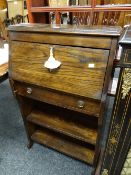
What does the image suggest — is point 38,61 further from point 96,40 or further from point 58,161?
point 58,161

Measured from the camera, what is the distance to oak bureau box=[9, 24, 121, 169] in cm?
90

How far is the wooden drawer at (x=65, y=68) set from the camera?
92cm

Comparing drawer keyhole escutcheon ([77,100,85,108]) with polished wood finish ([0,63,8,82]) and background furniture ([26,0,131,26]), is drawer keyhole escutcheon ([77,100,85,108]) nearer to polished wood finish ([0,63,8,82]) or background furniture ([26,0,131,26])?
polished wood finish ([0,63,8,82])

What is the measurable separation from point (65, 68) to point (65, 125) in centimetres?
52

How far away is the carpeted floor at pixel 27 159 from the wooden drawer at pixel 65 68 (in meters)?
0.77

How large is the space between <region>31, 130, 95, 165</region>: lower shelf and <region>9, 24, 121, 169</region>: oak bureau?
0.08 metres

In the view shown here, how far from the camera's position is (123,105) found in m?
0.79

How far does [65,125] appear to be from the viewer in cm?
133

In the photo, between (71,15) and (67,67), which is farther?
(71,15)

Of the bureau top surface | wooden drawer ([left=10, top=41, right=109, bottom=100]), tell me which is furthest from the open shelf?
the bureau top surface

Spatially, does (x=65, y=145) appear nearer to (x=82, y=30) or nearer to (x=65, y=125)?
(x=65, y=125)

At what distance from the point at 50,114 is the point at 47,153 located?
381 mm

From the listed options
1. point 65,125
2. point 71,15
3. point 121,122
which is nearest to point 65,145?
point 65,125

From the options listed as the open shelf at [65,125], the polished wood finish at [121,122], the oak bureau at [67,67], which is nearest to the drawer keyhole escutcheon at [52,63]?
the oak bureau at [67,67]
